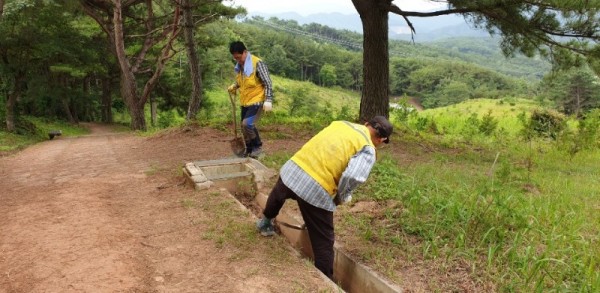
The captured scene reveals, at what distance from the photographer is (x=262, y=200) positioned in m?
4.71

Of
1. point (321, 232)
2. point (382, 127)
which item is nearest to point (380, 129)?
point (382, 127)

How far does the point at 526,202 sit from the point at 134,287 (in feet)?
11.8

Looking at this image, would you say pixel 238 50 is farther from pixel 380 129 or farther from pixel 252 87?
pixel 380 129

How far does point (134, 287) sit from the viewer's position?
263 centimetres

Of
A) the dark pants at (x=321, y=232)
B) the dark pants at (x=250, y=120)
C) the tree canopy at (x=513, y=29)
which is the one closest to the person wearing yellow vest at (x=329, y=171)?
the dark pants at (x=321, y=232)

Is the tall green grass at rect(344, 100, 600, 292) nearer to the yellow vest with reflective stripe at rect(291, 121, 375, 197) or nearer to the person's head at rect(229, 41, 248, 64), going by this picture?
the yellow vest with reflective stripe at rect(291, 121, 375, 197)

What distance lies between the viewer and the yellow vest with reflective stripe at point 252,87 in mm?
5154

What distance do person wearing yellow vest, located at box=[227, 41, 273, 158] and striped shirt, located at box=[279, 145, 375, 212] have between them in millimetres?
2069

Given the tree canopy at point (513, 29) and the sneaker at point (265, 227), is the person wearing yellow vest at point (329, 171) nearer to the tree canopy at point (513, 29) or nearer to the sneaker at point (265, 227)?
the sneaker at point (265, 227)

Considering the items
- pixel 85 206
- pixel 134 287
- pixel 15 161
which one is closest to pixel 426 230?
pixel 134 287

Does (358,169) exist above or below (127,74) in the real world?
below

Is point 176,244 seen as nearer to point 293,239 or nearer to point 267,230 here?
point 267,230

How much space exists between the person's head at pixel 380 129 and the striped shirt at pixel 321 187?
0.15m

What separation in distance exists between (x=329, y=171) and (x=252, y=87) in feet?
8.63
